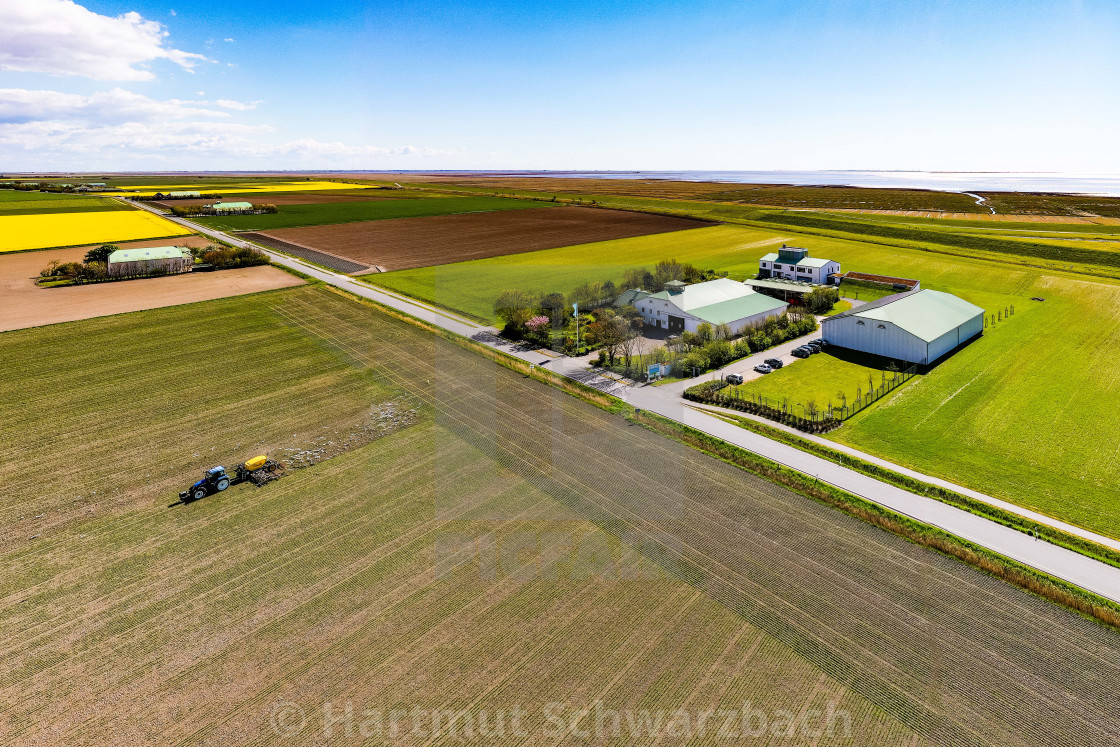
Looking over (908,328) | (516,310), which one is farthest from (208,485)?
(908,328)

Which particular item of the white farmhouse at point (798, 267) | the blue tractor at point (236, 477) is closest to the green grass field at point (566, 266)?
the white farmhouse at point (798, 267)

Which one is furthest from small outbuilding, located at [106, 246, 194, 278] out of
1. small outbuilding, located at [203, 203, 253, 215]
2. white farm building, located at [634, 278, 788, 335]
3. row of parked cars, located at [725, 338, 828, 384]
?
row of parked cars, located at [725, 338, 828, 384]

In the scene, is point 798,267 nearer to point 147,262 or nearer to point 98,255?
point 147,262

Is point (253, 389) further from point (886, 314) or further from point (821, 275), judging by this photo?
point (821, 275)

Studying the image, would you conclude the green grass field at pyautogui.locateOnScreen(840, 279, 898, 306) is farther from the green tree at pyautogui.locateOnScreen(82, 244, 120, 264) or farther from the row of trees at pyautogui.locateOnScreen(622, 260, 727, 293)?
the green tree at pyautogui.locateOnScreen(82, 244, 120, 264)

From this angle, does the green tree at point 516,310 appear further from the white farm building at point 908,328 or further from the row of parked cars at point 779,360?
the white farm building at point 908,328

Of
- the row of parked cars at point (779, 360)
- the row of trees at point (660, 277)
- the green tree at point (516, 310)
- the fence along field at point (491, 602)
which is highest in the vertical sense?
the row of trees at point (660, 277)
